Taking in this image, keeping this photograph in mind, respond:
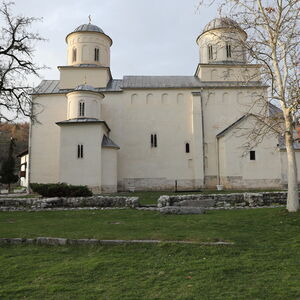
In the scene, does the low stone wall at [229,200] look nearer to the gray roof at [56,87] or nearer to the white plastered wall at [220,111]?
the white plastered wall at [220,111]

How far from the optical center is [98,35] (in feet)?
92.4

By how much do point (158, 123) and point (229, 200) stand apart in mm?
13730

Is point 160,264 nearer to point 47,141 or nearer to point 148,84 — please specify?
point 47,141

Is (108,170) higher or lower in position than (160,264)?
higher

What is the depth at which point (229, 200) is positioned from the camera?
46.7 feet

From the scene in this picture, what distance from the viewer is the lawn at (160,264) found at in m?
4.27

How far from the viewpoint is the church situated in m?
24.6

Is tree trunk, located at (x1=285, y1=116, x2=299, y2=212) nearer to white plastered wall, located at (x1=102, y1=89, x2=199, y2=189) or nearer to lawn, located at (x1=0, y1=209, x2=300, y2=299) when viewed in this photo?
lawn, located at (x1=0, y1=209, x2=300, y2=299)

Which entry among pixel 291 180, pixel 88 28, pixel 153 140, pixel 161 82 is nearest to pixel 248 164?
pixel 153 140

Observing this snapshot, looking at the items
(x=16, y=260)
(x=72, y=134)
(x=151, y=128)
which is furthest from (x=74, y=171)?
(x=16, y=260)

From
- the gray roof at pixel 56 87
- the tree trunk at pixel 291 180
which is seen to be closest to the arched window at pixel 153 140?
the gray roof at pixel 56 87

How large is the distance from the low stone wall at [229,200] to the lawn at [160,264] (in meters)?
4.54

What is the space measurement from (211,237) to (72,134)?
1760 centimetres

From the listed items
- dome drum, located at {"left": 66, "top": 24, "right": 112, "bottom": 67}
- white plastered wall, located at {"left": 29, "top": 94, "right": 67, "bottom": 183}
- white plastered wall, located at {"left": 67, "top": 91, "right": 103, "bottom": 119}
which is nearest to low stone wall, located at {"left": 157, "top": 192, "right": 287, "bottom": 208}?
white plastered wall, located at {"left": 67, "top": 91, "right": 103, "bottom": 119}
